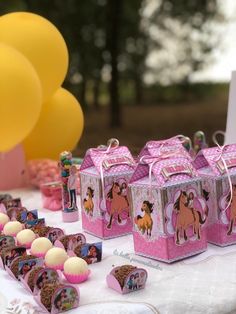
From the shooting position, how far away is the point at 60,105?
2.38 metres

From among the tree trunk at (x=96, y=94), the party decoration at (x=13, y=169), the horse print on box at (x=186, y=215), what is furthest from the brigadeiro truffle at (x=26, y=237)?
the tree trunk at (x=96, y=94)

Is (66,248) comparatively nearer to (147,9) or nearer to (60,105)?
(60,105)

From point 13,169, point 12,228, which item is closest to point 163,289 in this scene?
point 12,228

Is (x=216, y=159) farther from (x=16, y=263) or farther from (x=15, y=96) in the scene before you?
(x=15, y=96)

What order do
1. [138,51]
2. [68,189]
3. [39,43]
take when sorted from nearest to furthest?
[68,189] < [39,43] < [138,51]

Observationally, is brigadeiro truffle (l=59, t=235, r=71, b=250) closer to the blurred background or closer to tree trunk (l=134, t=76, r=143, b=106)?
the blurred background

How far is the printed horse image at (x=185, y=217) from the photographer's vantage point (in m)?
1.15

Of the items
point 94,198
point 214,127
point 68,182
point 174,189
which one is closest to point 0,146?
point 68,182

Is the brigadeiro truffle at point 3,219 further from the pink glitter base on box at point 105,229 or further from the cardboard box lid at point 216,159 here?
the cardboard box lid at point 216,159

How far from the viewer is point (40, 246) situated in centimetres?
120

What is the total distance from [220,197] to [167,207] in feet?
0.59

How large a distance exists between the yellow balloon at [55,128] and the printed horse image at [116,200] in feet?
3.53

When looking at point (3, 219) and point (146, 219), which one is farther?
point (3, 219)

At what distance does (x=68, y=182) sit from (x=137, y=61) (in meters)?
6.69
